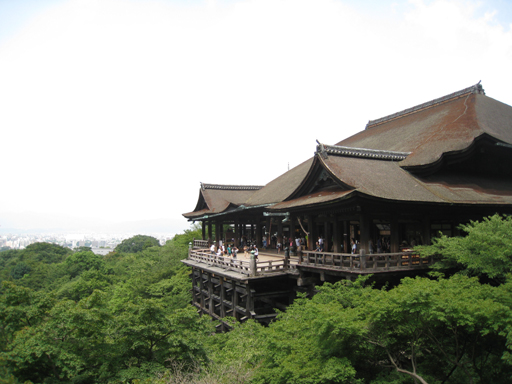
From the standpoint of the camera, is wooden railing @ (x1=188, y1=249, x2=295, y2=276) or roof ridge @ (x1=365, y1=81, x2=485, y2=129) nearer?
wooden railing @ (x1=188, y1=249, x2=295, y2=276)

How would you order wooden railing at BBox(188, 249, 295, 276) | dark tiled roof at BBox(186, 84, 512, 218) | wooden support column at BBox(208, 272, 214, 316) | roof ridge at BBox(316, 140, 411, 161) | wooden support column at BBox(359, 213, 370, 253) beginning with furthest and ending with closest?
wooden support column at BBox(208, 272, 214, 316), wooden railing at BBox(188, 249, 295, 276), roof ridge at BBox(316, 140, 411, 161), dark tiled roof at BBox(186, 84, 512, 218), wooden support column at BBox(359, 213, 370, 253)

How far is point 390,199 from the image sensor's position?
1360 centimetres

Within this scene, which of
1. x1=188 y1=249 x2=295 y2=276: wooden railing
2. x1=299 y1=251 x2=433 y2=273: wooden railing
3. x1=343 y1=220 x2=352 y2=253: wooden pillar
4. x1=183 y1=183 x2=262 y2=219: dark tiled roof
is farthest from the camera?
x1=183 y1=183 x2=262 y2=219: dark tiled roof

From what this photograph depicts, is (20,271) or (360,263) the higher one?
(360,263)

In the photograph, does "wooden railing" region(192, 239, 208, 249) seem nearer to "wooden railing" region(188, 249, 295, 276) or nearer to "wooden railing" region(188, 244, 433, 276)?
"wooden railing" region(188, 249, 295, 276)

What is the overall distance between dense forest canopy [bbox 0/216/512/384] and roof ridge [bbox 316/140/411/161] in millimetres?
6099

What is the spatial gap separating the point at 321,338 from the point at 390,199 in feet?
20.9

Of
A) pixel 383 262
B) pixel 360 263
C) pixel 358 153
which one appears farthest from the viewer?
pixel 358 153

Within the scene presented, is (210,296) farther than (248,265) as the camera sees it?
Yes

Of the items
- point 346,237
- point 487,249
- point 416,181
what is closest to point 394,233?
point 416,181

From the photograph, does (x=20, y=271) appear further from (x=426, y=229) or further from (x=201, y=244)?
(x=426, y=229)

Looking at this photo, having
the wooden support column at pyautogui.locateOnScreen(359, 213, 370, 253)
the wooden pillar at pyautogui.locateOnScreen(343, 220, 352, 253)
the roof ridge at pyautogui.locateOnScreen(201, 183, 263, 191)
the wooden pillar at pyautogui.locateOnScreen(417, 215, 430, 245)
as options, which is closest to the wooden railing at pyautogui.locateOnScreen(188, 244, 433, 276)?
the wooden support column at pyautogui.locateOnScreen(359, 213, 370, 253)

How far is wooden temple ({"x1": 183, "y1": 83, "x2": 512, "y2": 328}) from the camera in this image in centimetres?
1431

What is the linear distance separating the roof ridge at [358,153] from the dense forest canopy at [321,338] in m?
6.10
